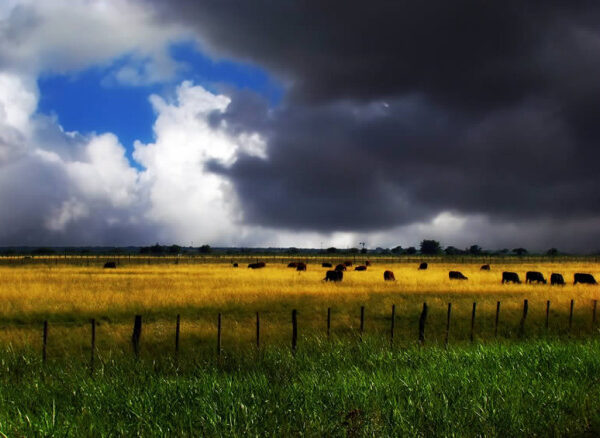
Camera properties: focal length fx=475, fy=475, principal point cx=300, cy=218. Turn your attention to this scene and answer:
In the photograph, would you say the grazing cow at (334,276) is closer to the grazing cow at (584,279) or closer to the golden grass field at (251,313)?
the golden grass field at (251,313)

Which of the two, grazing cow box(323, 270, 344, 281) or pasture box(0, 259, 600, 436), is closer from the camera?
pasture box(0, 259, 600, 436)

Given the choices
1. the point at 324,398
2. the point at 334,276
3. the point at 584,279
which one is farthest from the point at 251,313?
the point at 584,279

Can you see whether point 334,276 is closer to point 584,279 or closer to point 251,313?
point 251,313

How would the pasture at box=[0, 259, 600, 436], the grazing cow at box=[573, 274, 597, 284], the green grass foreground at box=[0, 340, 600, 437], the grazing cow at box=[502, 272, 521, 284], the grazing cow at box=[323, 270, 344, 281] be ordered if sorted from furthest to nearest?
the grazing cow at box=[573, 274, 597, 284]
the grazing cow at box=[502, 272, 521, 284]
the grazing cow at box=[323, 270, 344, 281]
the pasture at box=[0, 259, 600, 436]
the green grass foreground at box=[0, 340, 600, 437]

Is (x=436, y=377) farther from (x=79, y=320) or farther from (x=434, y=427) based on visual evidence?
(x=79, y=320)

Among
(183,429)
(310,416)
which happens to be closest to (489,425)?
(310,416)

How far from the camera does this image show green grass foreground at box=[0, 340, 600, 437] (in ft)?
22.7

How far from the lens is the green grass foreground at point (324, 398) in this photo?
6.91 m

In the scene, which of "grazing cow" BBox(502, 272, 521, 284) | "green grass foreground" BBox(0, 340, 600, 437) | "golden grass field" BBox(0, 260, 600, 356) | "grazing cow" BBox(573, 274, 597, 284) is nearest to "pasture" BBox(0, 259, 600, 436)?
"green grass foreground" BBox(0, 340, 600, 437)

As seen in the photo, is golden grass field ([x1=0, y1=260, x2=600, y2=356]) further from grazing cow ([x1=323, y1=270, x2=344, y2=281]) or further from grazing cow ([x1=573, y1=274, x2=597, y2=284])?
grazing cow ([x1=573, y1=274, x2=597, y2=284])

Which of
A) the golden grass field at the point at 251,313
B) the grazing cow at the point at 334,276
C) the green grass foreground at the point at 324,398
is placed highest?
the green grass foreground at the point at 324,398

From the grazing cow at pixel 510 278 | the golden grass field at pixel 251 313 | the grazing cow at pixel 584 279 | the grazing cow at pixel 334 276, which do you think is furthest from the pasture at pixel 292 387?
the grazing cow at pixel 584 279

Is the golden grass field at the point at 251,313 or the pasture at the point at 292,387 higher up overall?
the pasture at the point at 292,387

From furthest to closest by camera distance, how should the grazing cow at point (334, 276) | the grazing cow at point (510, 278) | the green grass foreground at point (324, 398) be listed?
1. the grazing cow at point (510, 278)
2. the grazing cow at point (334, 276)
3. the green grass foreground at point (324, 398)
